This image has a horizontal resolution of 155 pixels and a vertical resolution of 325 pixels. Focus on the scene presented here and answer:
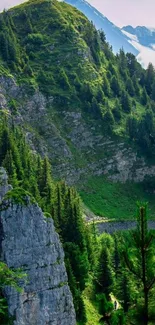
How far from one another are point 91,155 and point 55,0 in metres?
82.3

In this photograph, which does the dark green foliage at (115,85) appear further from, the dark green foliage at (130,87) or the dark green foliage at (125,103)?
the dark green foliage at (130,87)

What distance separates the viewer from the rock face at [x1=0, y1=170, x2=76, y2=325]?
132 ft

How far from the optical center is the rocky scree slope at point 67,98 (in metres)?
118

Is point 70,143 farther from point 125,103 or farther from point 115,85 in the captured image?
point 115,85

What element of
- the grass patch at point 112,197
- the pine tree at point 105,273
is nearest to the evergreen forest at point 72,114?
the pine tree at point 105,273

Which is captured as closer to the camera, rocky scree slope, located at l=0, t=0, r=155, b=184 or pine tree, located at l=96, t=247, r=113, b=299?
pine tree, located at l=96, t=247, r=113, b=299

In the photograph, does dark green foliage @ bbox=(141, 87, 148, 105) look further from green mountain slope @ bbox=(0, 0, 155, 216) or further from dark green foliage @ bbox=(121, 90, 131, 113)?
dark green foliage @ bbox=(121, 90, 131, 113)

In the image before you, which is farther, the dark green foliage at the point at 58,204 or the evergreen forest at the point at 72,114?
the evergreen forest at the point at 72,114

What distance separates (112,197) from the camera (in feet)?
380

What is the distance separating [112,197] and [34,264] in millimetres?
75854

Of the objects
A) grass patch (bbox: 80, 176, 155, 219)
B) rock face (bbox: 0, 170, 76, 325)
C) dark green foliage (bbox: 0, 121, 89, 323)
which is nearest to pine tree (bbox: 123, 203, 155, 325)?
rock face (bbox: 0, 170, 76, 325)

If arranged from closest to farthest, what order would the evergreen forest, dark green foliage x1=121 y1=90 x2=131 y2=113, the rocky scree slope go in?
1. the evergreen forest
2. the rocky scree slope
3. dark green foliage x1=121 y1=90 x2=131 y2=113

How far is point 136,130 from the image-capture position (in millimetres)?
128500

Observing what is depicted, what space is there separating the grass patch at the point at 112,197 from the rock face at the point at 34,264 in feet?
207
